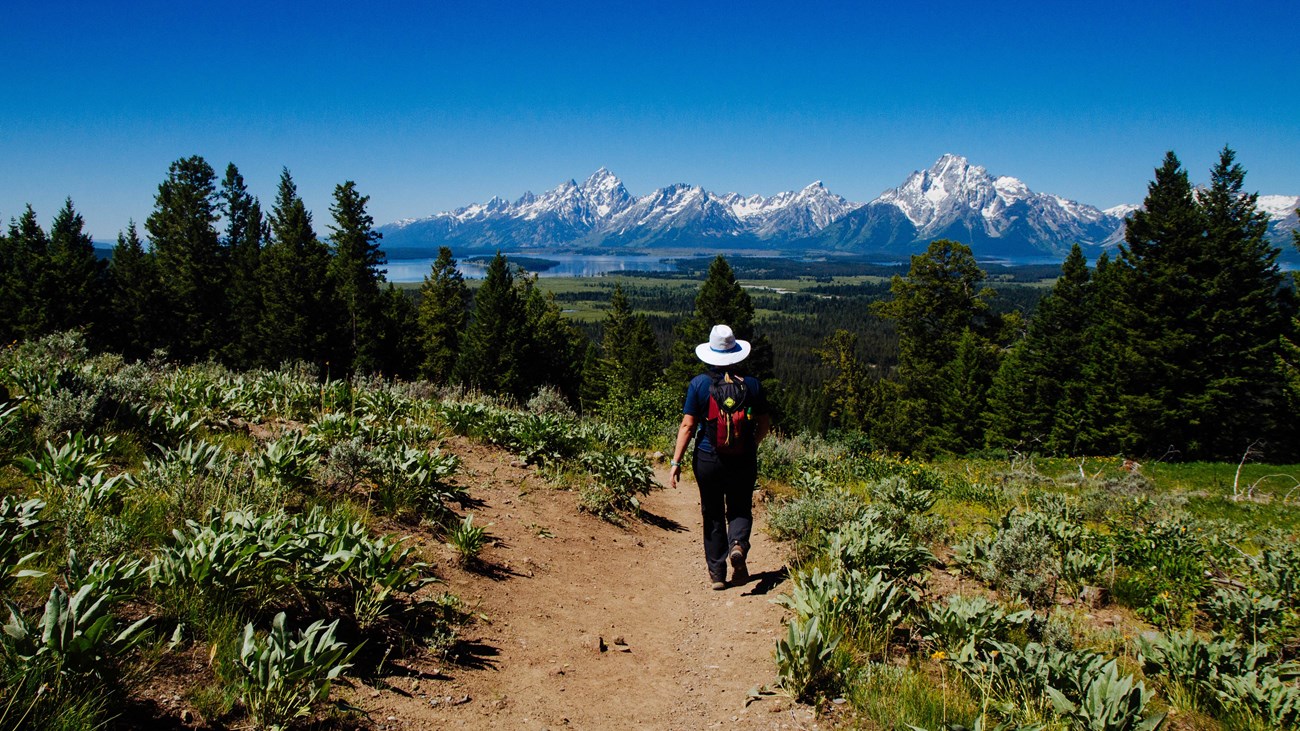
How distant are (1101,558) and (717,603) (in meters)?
3.32

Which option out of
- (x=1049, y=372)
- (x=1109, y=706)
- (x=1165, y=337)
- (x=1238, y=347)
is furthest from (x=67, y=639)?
(x=1049, y=372)

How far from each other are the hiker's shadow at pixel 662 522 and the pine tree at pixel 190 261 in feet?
122

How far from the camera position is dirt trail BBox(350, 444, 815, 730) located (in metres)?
3.39

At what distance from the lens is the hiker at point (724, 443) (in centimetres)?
541

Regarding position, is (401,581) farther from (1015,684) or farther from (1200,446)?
(1200,446)

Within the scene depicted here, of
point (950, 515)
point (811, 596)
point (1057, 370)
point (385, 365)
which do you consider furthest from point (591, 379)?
point (811, 596)

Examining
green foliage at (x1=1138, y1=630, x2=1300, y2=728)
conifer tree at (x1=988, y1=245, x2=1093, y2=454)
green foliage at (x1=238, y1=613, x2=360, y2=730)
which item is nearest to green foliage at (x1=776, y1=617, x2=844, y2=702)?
green foliage at (x1=1138, y1=630, x2=1300, y2=728)

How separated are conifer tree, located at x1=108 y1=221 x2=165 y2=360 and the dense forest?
112 mm

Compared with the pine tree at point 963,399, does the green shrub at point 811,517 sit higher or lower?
higher

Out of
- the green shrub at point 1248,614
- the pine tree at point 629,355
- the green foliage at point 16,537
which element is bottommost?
the pine tree at point 629,355

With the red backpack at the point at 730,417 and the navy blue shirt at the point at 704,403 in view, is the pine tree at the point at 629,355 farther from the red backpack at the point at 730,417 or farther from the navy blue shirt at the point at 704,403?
the red backpack at the point at 730,417

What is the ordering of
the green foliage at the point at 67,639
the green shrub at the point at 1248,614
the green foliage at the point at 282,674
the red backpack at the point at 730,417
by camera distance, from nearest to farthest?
the green foliage at the point at 67,639
the green foliage at the point at 282,674
the green shrub at the point at 1248,614
the red backpack at the point at 730,417

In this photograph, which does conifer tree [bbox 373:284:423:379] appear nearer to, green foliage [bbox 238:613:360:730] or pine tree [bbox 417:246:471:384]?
pine tree [bbox 417:246:471:384]

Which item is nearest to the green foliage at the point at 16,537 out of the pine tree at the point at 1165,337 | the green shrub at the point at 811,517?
the green shrub at the point at 811,517
